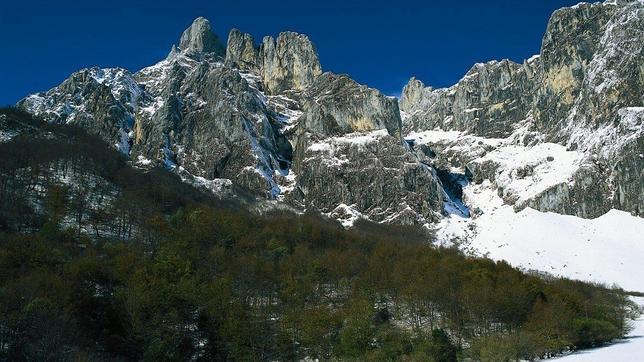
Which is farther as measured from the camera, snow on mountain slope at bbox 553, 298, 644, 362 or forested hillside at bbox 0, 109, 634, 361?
snow on mountain slope at bbox 553, 298, 644, 362

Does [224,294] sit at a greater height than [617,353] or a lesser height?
greater

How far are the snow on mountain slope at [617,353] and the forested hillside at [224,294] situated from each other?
2.49 meters

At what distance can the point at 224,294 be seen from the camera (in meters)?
79.2

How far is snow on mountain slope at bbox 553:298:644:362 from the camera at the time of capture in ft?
239

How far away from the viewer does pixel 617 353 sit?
A: 3083 inches

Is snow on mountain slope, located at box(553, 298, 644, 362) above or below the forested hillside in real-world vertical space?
below

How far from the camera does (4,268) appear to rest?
242ft

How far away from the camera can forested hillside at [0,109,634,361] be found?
7050 cm

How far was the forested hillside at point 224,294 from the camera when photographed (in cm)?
7050

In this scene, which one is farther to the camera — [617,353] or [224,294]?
[224,294]

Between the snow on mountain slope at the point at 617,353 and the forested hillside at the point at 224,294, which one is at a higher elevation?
the forested hillside at the point at 224,294

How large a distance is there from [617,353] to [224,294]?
5521 cm

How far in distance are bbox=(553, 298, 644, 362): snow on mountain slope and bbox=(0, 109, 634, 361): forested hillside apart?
249 cm

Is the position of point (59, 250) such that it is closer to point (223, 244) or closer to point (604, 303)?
point (223, 244)
